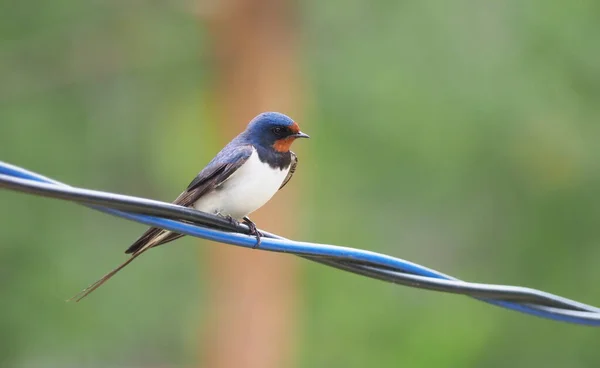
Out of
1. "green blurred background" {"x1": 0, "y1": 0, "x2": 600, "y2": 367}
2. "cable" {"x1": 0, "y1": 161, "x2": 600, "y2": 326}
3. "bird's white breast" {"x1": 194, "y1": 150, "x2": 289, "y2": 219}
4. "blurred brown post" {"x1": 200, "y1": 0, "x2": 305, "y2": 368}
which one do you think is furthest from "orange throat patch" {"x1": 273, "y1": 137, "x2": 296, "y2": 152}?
"green blurred background" {"x1": 0, "y1": 0, "x2": 600, "y2": 367}

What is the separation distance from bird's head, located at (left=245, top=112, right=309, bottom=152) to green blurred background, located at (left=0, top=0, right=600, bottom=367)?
16.7 ft

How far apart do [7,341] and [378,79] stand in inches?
196

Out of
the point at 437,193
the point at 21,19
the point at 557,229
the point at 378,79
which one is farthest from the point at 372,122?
the point at 21,19

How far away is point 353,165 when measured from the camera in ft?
34.0

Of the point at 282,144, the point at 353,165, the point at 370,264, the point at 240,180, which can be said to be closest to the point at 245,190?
the point at 240,180

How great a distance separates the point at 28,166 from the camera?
10.2 m

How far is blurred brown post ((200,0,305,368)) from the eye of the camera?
920 centimetres

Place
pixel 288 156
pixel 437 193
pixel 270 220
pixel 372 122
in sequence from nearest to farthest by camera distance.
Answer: pixel 288 156
pixel 270 220
pixel 372 122
pixel 437 193

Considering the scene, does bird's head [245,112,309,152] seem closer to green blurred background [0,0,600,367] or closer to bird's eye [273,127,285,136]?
bird's eye [273,127,285,136]

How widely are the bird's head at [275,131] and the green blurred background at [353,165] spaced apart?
5.11 meters

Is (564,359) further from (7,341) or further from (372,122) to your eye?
(7,341)

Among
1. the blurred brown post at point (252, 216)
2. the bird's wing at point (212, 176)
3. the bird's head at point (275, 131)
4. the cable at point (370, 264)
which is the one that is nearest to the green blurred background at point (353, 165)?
the blurred brown post at point (252, 216)

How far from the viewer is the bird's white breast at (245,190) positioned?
3.97 m

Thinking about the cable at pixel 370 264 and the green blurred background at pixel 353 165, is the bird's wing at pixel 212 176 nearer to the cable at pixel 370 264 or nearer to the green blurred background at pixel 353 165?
the cable at pixel 370 264
